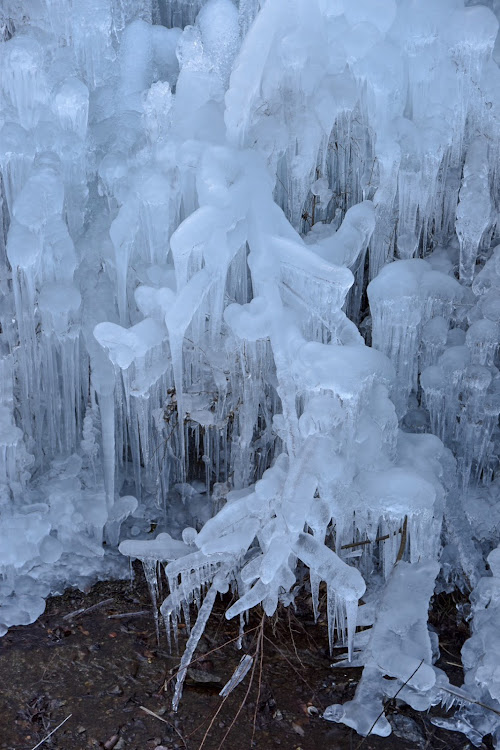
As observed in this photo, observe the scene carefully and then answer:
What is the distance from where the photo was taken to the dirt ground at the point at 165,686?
4.19m

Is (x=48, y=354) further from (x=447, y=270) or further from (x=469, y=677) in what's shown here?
(x=469, y=677)

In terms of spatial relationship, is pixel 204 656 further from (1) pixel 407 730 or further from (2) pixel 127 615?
(1) pixel 407 730

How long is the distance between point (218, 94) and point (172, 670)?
268 centimetres

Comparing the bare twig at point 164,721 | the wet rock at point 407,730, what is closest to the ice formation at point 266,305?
the wet rock at point 407,730

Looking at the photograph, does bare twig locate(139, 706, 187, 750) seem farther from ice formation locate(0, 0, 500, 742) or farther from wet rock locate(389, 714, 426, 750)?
wet rock locate(389, 714, 426, 750)

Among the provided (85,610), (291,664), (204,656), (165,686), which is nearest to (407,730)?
(291,664)

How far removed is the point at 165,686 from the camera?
14.5 feet

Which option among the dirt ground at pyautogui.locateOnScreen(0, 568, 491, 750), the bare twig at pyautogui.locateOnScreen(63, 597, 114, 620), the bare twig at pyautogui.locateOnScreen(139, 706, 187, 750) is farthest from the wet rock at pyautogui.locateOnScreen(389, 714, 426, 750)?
the bare twig at pyautogui.locateOnScreen(63, 597, 114, 620)

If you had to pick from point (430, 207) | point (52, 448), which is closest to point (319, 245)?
point (430, 207)

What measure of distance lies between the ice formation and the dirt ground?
0.33 ft

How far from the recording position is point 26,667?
15.0 feet

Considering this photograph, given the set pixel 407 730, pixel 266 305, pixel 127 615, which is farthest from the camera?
pixel 127 615

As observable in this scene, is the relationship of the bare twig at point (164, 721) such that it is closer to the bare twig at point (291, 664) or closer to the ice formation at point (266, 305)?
the ice formation at point (266, 305)

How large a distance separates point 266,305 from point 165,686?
1.74 m
